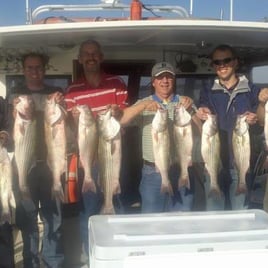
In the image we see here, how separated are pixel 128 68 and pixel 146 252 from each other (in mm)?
4226

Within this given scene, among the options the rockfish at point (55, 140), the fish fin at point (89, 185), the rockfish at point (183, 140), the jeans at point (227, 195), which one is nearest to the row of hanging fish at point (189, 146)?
the rockfish at point (183, 140)

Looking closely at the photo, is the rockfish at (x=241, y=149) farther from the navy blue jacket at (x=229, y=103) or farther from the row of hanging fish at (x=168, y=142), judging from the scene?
the row of hanging fish at (x=168, y=142)

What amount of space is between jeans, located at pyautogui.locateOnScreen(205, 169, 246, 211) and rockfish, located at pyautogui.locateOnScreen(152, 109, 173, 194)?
400mm

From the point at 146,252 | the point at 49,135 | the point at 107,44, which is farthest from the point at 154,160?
the point at 107,44

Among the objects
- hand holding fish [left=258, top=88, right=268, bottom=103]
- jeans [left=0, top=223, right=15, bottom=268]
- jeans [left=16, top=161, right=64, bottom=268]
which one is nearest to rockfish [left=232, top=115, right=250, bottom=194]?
hand holding fish [left=258, top=88, right=268, bottom=103]

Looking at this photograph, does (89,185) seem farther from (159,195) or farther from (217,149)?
(217,149)

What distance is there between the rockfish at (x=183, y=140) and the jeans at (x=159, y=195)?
152 mm

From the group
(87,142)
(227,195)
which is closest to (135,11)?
(87,142)

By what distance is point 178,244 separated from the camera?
2.80m

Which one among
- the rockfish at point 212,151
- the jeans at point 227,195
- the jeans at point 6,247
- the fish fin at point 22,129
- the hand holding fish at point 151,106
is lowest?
the jeans at point 6,247

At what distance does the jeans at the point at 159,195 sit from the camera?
4.36m

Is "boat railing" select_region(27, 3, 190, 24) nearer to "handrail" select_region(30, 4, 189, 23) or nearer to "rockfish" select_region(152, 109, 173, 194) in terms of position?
"handrail" select_region(30, 4, 189, 23)

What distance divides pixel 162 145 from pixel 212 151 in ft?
1.35

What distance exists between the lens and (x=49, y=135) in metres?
4.09
